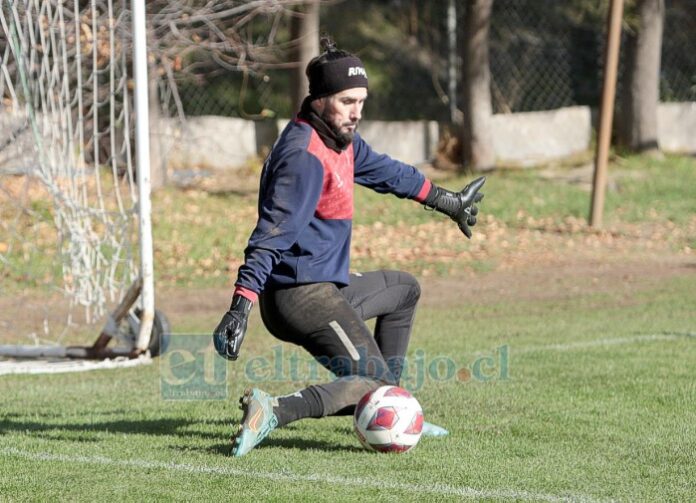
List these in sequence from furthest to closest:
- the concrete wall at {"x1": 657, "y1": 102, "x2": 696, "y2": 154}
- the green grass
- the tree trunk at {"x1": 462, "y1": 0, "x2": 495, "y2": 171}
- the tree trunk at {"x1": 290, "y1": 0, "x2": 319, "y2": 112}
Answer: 1. the concrete wall at {"x1": 657, "y1": 102, "x2": 696, "y2": 154}
2. the tree trunk at {"x1": 462, "y1": 0, "x2": 495, "y2": 171}
3. the tree trunk at {"x1": 290, "y1": 0, "x2": 319, "y2": 112}
4. the green grass

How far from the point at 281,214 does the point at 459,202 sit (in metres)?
1.26

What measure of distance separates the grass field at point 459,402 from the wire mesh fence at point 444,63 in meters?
5.72

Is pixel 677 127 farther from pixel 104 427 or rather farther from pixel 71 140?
pixel 104 427

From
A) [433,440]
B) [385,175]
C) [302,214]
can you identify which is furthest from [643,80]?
[302,214]

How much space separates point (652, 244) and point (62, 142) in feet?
28.0

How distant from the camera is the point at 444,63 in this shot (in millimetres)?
19781

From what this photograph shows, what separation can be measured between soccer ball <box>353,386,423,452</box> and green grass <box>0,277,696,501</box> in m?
0.07

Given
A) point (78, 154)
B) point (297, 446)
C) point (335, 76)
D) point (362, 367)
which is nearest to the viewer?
point (335, 76)

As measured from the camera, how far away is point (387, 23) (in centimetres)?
2056

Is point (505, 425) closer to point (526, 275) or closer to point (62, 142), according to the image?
point (62, 142)

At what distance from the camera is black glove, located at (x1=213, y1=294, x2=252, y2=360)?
496cm

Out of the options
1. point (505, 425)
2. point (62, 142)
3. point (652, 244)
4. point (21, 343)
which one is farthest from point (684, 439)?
point (652, 244)

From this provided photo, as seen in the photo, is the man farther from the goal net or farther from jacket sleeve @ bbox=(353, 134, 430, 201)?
the goal net

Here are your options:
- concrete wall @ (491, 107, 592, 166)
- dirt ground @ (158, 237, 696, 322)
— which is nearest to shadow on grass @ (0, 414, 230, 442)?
dirt ground @ (158, 237, 696, 322)
